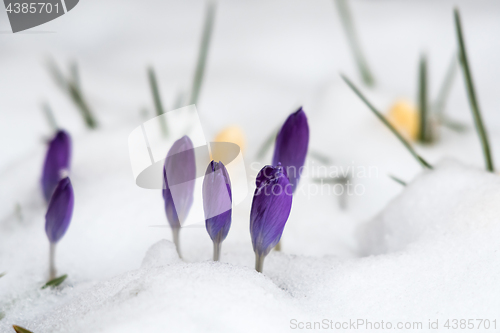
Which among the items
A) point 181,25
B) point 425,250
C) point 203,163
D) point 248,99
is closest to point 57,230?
point 203,163

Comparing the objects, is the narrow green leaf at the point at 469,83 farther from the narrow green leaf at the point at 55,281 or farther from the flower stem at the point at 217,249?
the narrow green leaf at the point at 55,281

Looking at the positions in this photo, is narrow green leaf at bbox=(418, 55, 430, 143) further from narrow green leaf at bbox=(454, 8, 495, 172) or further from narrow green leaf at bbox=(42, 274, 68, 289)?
narrow green leaf at bbox=(42, 274, 68, 289)

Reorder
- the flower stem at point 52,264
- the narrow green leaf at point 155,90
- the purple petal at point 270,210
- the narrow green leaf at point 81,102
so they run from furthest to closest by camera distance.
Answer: the narrow green leaf at point 81,102, the narrow green leaf at point 155,90, the flower stem at point 52,264, the purple petal at point 270,210

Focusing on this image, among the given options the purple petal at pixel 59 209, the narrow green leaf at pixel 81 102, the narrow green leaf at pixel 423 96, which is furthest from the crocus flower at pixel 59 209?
the narrow green leaf at pixel 423 96

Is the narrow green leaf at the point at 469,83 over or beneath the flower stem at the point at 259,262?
over

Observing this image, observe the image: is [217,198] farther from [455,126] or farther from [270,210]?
[455,126]

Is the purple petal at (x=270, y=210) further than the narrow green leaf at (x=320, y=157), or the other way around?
the narrow green leaf at (x=320, y=157)

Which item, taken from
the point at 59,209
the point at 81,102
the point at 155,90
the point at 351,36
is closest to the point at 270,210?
the point at 59,209

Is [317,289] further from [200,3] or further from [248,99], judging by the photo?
[200,3]
